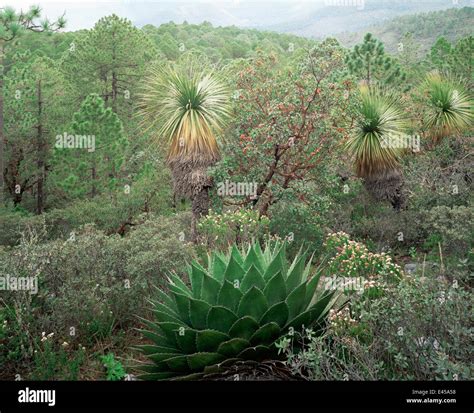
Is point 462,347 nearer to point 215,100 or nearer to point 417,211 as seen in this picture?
point 215,100

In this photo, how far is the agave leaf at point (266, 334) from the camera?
4.51m

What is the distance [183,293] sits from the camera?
5.20m

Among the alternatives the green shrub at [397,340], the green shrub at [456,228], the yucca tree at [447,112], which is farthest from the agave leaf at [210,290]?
the yucca tree at [447,112]

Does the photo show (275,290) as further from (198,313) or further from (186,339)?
(186,339)

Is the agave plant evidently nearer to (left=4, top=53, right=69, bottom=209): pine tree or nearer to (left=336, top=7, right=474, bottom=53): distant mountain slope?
(left=4, top=53, right=69, bottom=209): pine tree

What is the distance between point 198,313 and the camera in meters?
4.73

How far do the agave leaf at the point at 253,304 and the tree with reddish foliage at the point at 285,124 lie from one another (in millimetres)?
5758

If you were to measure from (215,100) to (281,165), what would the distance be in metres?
1.80

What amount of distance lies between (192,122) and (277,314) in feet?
20.6

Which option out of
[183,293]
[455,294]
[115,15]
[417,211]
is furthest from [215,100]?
[115,15]

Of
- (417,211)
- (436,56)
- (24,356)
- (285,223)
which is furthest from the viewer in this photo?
(436,56)

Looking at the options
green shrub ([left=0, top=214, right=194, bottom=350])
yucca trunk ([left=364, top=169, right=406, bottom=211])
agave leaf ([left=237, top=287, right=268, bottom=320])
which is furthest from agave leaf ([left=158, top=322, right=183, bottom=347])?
yucca trunk ([left=364, top=169, right=406, bottom=211])

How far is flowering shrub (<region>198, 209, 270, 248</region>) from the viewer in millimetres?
9031

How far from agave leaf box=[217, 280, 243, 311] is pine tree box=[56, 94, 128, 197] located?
11.3 metres
